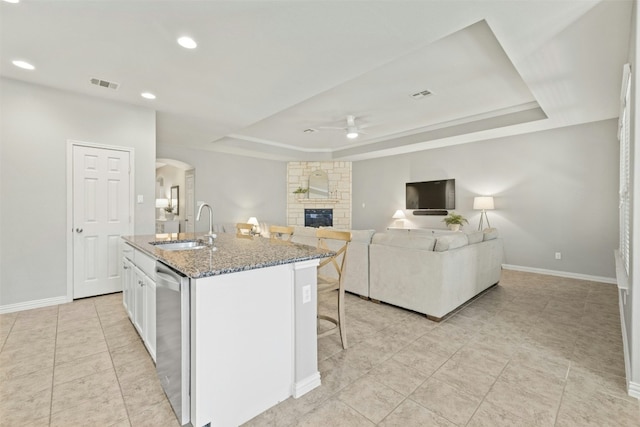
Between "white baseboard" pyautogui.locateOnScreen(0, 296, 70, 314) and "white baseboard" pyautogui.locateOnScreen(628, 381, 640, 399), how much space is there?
17.5ft

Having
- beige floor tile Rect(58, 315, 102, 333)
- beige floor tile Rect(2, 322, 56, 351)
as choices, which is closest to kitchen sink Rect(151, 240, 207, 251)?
beige floor tile Rect(58, 315, 102, 333)

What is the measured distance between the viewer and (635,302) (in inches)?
69.2

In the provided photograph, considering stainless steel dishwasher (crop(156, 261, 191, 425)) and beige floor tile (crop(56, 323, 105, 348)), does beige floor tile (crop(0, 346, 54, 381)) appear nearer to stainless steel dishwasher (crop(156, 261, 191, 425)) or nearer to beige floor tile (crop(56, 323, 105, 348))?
beige floor tile (crop(56, 323, 105, 348))

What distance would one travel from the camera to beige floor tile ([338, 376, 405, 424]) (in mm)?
1626

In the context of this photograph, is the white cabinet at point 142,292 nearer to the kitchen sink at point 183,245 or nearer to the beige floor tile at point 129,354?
the beige floor tile at point 129,354

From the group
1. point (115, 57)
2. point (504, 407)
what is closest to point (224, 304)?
point (504, 407)

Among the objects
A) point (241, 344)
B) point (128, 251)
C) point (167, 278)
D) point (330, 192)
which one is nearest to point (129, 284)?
point (128, 251)

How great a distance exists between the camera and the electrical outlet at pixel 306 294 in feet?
5.90

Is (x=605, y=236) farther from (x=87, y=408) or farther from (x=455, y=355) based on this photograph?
(x=87, y=408)

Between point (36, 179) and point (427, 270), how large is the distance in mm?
4554

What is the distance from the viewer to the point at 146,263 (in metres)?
2.12

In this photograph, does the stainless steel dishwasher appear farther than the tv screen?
No

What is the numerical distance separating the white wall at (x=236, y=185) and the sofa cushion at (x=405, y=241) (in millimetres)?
4771

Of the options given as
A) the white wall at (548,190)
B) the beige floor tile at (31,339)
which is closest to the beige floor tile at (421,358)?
the beige floor tile at (31,339)
